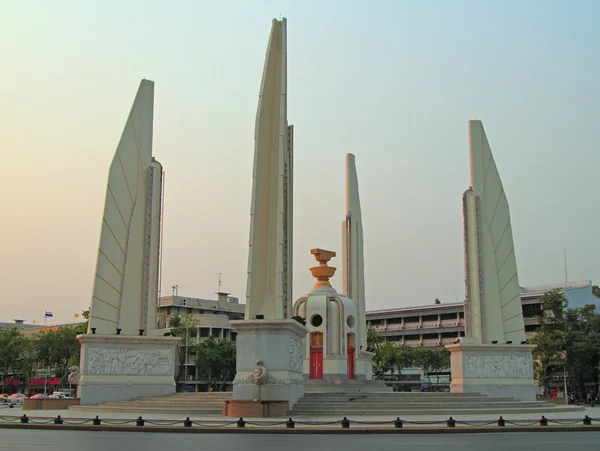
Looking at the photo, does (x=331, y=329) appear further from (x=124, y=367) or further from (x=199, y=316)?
(x=199, y=316)

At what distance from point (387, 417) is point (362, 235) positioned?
23653mm

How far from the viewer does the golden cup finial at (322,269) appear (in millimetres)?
41062

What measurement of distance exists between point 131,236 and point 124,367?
5716 mm

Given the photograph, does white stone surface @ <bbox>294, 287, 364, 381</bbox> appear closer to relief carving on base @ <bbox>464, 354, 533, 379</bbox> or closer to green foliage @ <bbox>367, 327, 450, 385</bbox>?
relief carving on base @ <bbox>464, 354, 533, 379</bbox>

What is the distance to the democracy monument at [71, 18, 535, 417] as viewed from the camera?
23594mm

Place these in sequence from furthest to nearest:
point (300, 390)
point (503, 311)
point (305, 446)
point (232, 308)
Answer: point (232, 308)
point (503, 311)
point (300, 390)
point (305, 446)

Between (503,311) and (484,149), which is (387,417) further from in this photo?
(484,149)

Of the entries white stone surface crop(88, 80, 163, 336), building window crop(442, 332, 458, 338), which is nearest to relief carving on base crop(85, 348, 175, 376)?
white stone surface crop(88, 80, 163, 336)

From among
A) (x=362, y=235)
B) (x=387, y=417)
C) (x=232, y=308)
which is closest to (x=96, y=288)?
(x=387, y=417)

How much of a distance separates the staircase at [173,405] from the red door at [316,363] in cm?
1020

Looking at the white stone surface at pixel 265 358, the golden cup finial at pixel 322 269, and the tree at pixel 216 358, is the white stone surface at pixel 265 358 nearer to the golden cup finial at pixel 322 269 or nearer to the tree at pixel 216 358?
the golden cup finial at pixel 322 269

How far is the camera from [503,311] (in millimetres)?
33375

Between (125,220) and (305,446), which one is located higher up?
(125,220)

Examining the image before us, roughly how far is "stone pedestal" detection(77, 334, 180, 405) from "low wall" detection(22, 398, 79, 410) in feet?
2.56
